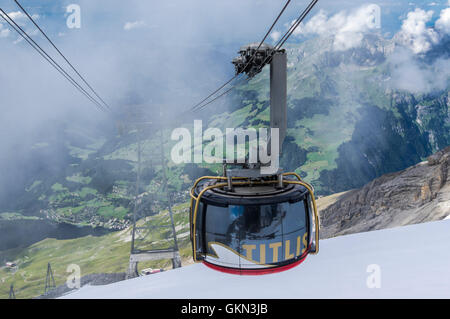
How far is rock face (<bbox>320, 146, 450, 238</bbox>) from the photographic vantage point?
21.6 m

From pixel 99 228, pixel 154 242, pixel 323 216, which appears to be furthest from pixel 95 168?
pixel 323 216

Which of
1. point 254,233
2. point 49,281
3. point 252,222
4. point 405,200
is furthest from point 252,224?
point 49,281

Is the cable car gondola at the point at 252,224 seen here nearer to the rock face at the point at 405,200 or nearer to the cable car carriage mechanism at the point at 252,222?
the cable car carriage mechanism at the point at 252,222

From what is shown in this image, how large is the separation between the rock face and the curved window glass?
1800 cm

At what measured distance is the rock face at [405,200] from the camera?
70.9 ft

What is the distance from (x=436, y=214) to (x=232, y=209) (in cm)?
1962

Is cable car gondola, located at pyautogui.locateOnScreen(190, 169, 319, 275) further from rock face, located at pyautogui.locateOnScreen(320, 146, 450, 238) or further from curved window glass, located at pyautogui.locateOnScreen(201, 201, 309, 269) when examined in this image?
rock face, located at pyautogui.locateOnScreen(320, 146, 450, 238)

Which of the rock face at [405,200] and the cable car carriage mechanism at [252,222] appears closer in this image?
the cable car carriage mechanism at [252,222]

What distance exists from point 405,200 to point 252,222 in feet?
91.1

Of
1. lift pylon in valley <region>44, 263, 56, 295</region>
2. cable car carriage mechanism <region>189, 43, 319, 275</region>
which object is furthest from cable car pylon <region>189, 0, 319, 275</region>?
lift pylon in valley <region>44, 263, 56, 295</region>

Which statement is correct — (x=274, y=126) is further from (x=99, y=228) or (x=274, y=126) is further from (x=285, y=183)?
(x=99, y=228)

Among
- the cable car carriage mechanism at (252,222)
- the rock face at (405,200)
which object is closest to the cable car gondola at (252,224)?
the cable car carriage mechanism at (252,222)

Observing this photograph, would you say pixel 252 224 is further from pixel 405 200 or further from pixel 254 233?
pixel 405 200

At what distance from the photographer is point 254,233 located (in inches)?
184
